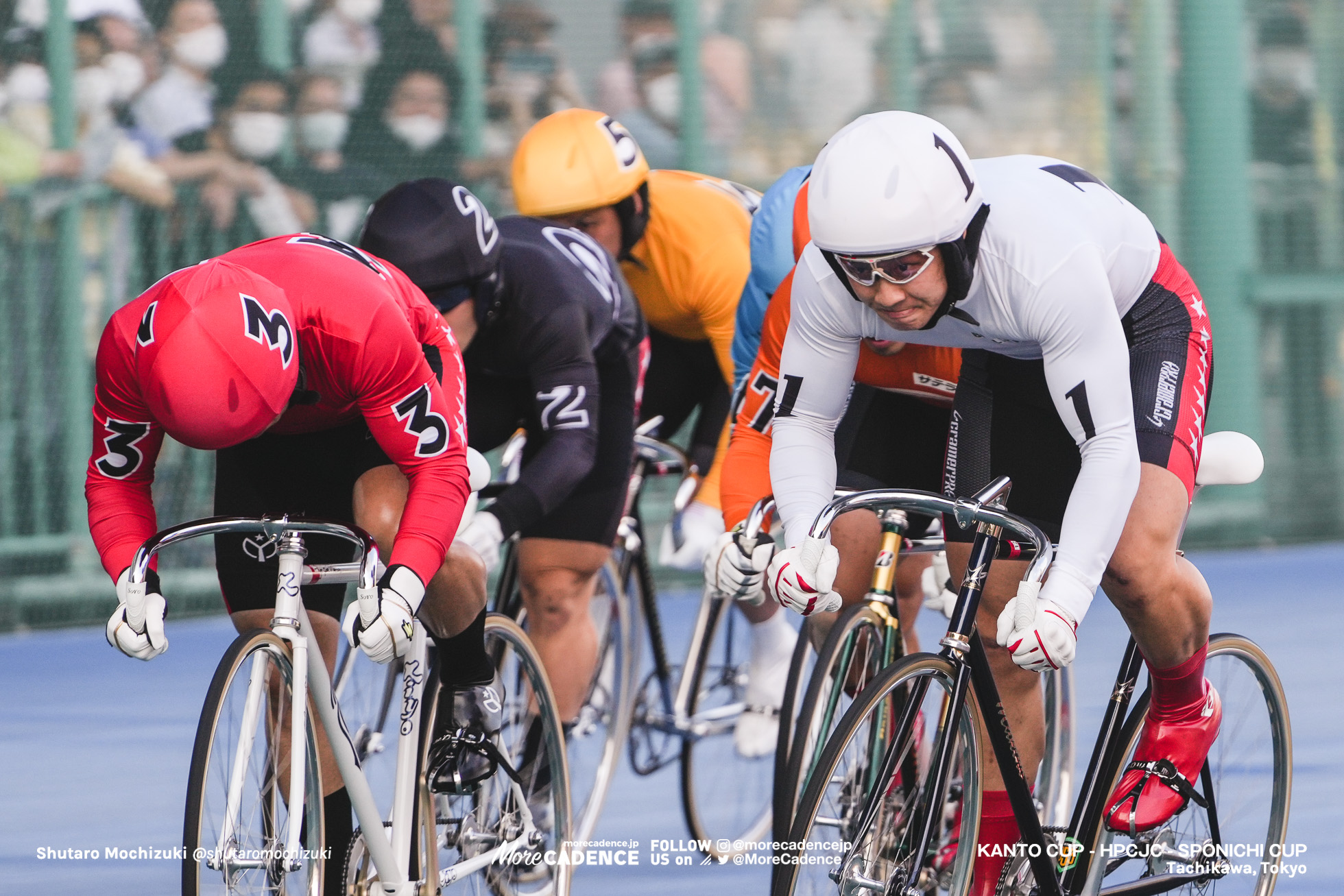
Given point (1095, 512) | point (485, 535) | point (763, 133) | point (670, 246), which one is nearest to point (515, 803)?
point (485, 535)

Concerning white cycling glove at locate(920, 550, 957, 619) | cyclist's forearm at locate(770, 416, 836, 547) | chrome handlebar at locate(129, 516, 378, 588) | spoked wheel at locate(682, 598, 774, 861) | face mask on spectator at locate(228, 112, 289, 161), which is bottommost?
spoked wheel at locate(682, 598, 774, 861)

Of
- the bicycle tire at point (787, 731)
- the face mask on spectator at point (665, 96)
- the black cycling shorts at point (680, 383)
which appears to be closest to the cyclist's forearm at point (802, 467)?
the bicycle tire at point (787, 731)

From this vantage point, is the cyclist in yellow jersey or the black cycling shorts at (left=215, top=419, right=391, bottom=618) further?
the cyclist in yellow jersey

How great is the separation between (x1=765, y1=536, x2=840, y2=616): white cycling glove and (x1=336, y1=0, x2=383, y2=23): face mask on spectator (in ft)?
19.4

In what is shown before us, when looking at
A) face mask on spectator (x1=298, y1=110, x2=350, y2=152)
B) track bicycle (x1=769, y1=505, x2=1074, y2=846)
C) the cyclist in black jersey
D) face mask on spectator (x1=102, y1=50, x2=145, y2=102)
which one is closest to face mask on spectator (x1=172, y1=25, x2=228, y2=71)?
face mask on spectator (x1=102, y1=50, x2=145, y2=102)

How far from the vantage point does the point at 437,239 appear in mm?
3691

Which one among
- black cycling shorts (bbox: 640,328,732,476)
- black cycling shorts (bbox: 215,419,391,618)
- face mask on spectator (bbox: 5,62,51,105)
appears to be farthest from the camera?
face mask on spectator (bbox: 5,62,51,105)

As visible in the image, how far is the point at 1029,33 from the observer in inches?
385

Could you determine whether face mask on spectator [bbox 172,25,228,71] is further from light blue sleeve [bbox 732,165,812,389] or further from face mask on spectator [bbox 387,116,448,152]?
light blue sleeve [bbox 732,165,812,389]

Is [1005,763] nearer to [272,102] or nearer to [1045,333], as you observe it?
[1045,333]

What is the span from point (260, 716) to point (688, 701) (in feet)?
6.64

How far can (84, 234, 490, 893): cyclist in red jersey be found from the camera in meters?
2.77

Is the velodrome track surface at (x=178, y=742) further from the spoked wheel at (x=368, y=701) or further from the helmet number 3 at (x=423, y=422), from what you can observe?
the helmet number 3 at (x=423, y=422)

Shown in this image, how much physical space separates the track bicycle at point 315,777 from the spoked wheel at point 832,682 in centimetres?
58
